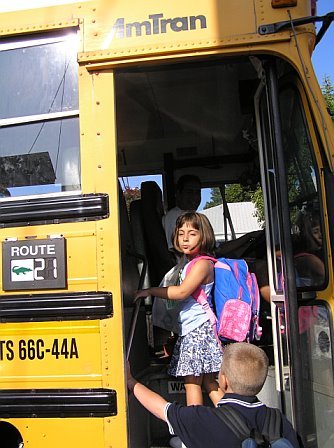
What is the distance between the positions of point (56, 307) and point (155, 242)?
1.27m

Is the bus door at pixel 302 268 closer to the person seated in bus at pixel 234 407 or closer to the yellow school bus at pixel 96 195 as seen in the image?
the yellow school bus at pixel 96 195

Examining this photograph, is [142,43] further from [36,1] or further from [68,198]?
[68,198]

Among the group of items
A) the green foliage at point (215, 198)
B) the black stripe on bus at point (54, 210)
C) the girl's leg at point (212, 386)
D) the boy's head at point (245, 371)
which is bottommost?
the girl's leg at point (212, 386)

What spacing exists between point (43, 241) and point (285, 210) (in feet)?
3.51

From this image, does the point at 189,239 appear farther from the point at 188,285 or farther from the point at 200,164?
the point at 200,164

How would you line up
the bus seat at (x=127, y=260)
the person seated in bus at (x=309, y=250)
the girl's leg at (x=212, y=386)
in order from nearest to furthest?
the person seated in bus at (x=309, y=250)
the girl's leg at (x=212, y=386)
the bus seat at (x=127, y=260)

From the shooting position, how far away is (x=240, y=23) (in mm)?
2129

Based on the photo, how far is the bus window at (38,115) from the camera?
226cm

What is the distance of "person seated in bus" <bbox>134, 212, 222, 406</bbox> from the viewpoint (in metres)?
2.40

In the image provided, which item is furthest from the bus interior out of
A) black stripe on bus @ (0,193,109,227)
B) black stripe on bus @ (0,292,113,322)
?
black stripe on bus @ (0,193,109,227)

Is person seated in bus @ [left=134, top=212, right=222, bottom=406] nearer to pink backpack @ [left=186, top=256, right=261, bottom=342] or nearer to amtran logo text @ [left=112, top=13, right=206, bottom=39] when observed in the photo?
pink backpack @ [left=186, top=256, right=261, bottom=342]

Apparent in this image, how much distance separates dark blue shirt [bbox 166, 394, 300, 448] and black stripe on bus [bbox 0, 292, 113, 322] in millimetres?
590

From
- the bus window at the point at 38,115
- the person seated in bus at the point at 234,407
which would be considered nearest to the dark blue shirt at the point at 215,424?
the person seated in bus at the point at 234,407

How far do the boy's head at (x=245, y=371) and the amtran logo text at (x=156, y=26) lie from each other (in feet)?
4.62
